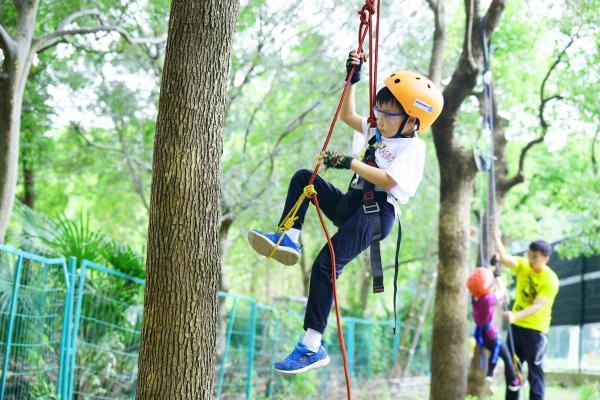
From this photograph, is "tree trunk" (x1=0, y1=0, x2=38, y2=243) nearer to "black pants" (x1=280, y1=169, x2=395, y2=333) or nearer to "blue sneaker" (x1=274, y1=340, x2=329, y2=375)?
"black pants" (x1=280, y1=169, x2=395, y2=333)

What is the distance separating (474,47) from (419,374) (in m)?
12.6

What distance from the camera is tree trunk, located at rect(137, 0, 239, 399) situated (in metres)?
3.56

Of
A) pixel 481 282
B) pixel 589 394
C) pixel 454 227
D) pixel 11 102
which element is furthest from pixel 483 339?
pixel 11 102

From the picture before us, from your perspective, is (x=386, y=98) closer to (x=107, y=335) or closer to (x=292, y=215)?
(x=292, y=215)

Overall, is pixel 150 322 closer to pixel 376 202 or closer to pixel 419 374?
pixel 376 202

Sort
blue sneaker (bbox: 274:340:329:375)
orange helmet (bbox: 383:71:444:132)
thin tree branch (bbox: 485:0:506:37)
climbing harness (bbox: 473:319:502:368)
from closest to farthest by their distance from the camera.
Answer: blue sneaker (bbox: 274:340:329:375) < orange helmet (bbox: 383:71:444:132) < climbing harness (bbox: 473:319:502:368) < thin tree branch (bbox: 485:0:506:37)

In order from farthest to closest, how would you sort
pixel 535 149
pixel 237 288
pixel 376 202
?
pixel 237 288
pixel 535 149
pixel 376 202

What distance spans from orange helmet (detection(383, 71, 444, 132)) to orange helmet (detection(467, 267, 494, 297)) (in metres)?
3.65

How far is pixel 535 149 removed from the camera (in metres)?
16.7

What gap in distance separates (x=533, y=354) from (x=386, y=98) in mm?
4639

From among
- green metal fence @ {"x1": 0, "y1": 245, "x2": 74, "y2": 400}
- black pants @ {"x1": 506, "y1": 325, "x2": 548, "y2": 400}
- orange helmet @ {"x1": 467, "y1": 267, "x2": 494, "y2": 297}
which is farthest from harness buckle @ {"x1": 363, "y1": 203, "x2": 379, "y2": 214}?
black pants @ {"x1": 506, "y1": 325, "x2": 548, "y2": 400}

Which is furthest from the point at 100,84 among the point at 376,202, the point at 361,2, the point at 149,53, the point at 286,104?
the point at 376,202

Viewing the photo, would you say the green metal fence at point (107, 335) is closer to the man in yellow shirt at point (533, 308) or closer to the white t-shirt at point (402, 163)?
the white t-shirt at point (402, 163)

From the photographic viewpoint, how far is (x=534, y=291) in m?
7.67
